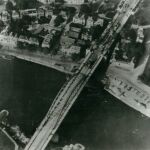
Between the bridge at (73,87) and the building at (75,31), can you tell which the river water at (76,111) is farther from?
the building at (75,31)

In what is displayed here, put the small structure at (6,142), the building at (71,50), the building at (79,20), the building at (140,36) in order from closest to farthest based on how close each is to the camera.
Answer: the small structure at (6,142) → the building at (71,50) → the building at (140,36) → the building at (79,20)

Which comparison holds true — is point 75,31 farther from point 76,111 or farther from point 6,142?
point 6,142

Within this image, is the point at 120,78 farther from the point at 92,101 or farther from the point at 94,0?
the point at 94,0

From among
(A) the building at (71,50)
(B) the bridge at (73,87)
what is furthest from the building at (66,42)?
(B) the bridge at (73,87)

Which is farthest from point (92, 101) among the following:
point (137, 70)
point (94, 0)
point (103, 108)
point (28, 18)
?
point (94, 0)

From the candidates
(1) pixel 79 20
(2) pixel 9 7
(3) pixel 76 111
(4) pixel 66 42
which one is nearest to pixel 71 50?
(4) pixel 66 42

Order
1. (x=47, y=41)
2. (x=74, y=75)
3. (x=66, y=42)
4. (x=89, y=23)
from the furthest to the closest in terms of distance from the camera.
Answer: (x=89, y=23)
(x=66, y=42)
(x=47, y=41)
(x=74, y=75)
